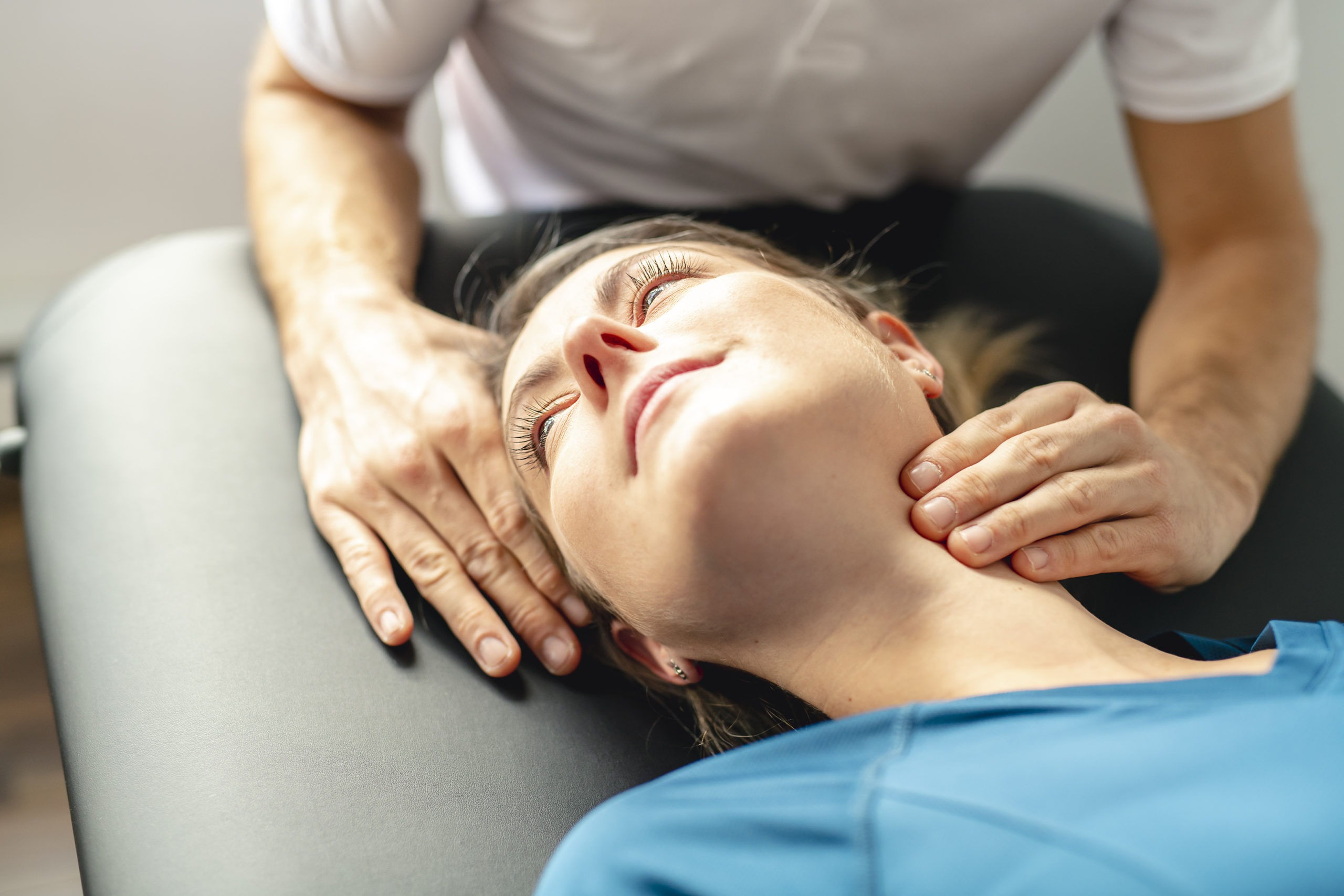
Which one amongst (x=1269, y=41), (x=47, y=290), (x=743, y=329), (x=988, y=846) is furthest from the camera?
(x=47, y=290)

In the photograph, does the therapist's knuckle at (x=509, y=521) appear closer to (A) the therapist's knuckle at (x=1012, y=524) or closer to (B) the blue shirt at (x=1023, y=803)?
(B) the blue shirt at (x=1023, y=803)

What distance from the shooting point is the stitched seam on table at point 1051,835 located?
1.83ft

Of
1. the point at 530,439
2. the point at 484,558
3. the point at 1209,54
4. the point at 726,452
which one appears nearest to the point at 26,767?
the point at 484,558

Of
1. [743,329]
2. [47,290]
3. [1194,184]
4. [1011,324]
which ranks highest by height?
[743,329]

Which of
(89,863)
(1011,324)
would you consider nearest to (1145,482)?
(1011,324)

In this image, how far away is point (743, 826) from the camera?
654 mm

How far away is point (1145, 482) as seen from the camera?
84cm

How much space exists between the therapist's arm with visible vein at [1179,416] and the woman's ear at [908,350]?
8 centimetres

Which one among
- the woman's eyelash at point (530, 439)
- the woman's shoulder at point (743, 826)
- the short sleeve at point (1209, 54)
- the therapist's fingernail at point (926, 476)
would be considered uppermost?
the short sleeve at point (1209, 54)

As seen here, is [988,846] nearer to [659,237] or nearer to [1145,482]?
[1145,482]

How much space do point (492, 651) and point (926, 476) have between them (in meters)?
0.40

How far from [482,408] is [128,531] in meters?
0.36

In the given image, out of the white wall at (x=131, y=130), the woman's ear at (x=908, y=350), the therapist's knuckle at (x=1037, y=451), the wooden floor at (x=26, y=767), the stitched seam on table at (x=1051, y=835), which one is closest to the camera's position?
the stitched seam on table at (x=1051, y=835)

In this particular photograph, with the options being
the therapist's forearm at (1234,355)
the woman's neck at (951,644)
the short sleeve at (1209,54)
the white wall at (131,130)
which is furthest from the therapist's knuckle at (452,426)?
the white wall at (131,130)
